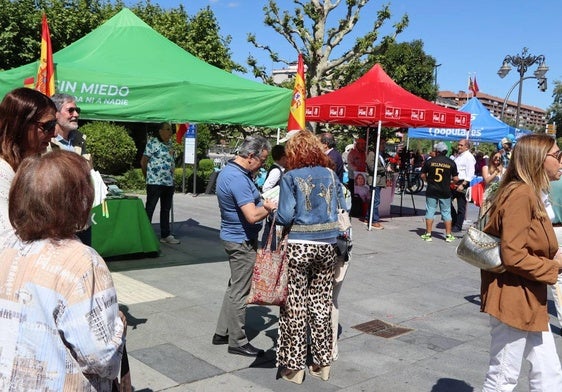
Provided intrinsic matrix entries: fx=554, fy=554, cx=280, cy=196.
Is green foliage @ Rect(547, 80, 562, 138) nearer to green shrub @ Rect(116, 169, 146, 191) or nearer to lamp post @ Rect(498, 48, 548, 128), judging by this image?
lamp post @ Rect(498, 48, 548, 128)

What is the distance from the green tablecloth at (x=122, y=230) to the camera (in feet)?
23.3

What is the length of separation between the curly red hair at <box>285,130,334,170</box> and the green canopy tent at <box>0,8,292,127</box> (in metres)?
2.54

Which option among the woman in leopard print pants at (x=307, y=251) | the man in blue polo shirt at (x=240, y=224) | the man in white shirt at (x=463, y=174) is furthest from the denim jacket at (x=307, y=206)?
the man in white shirt at (x=463, y=174)

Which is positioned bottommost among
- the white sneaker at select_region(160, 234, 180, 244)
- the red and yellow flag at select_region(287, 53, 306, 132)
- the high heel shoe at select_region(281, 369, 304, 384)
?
the high heel shoe at select_region(281, 369, 304, 384)

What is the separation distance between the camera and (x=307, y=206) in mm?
3916

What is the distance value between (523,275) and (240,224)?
2.20m

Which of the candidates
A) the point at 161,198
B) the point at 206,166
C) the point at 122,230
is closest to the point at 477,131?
the point at 206,166

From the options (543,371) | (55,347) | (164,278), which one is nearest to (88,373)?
(55,347)

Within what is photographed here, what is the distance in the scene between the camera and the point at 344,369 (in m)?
4.32

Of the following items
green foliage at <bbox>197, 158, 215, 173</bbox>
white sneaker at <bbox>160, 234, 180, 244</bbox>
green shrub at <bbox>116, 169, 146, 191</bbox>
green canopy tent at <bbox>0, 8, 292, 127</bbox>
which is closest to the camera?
green canopy tent at <bbox>0, 8, 292, 127</bbox>

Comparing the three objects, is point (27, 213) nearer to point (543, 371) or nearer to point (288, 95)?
point (543, 371)

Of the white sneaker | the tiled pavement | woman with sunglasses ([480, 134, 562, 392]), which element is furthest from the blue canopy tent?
woman with sunglasses ([480, 134, 562, 392])

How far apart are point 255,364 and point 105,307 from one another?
2764mm

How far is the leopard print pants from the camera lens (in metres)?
3.95
